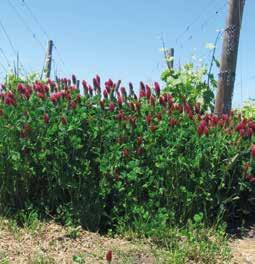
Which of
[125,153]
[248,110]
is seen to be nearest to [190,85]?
[248,110]

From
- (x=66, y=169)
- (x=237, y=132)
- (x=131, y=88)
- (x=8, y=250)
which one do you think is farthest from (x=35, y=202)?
(x=237, y=132)

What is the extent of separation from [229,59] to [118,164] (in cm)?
210

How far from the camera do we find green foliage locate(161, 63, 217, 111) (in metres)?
7.11

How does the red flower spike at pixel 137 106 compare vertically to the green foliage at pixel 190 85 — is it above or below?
below

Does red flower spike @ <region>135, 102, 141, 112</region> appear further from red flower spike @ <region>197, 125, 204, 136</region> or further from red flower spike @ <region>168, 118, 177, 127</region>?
red flower spike @ <region>197, 125, 204, 136</region>

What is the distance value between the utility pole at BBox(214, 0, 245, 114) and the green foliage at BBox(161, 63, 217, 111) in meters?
0.94

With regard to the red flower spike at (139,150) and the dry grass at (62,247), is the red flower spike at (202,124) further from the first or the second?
the dry grass at (62,247)

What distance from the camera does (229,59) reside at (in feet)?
19.9

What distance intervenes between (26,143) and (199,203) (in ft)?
5.14

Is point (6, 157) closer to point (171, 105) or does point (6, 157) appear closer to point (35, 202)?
point (35, 202)

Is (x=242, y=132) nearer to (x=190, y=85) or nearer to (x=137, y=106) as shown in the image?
(x=137, y=106)

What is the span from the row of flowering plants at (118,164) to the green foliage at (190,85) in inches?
81.6

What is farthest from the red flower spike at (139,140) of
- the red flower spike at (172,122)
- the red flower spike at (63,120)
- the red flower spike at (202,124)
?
the red flower spike at (63,120)

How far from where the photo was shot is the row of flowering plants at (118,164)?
472cm
